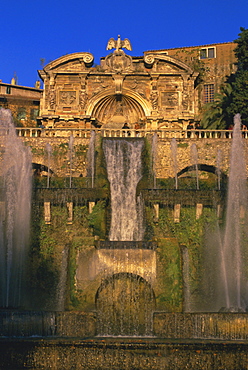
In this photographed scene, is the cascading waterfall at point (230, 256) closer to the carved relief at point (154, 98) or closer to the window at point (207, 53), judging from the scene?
the carved relief at point (154, 98)

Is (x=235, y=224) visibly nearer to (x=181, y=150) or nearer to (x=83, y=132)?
(x=181, y=150)

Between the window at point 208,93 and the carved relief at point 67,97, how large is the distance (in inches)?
520

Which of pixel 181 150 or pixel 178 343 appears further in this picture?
pixel 181 150

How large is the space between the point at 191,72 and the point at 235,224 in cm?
1738

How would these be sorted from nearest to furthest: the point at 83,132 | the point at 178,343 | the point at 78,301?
the point at 178,343
the point at 78,301
the point at 83,132

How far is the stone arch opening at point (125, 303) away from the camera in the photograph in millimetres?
19484

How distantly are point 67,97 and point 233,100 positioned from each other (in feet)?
39.0

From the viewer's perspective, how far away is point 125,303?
20172 mm

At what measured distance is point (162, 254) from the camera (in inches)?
810

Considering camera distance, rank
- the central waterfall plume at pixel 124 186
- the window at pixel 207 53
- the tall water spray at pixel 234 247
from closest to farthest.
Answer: the tall water spray at pixel 234 247
the central waterfall plume at pixel 124 186
the window at pixel 207 53

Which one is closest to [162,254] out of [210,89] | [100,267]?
[100,267]

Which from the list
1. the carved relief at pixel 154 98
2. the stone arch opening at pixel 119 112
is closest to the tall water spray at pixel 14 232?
the stone arch opening at pixel 119 112

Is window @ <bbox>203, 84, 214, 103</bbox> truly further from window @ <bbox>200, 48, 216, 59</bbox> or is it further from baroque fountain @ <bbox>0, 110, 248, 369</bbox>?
baroque fountain @ <bbox>0, 110, 248, 369</bbox>

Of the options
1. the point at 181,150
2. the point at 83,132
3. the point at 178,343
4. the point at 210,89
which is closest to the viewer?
the point at 178,343
